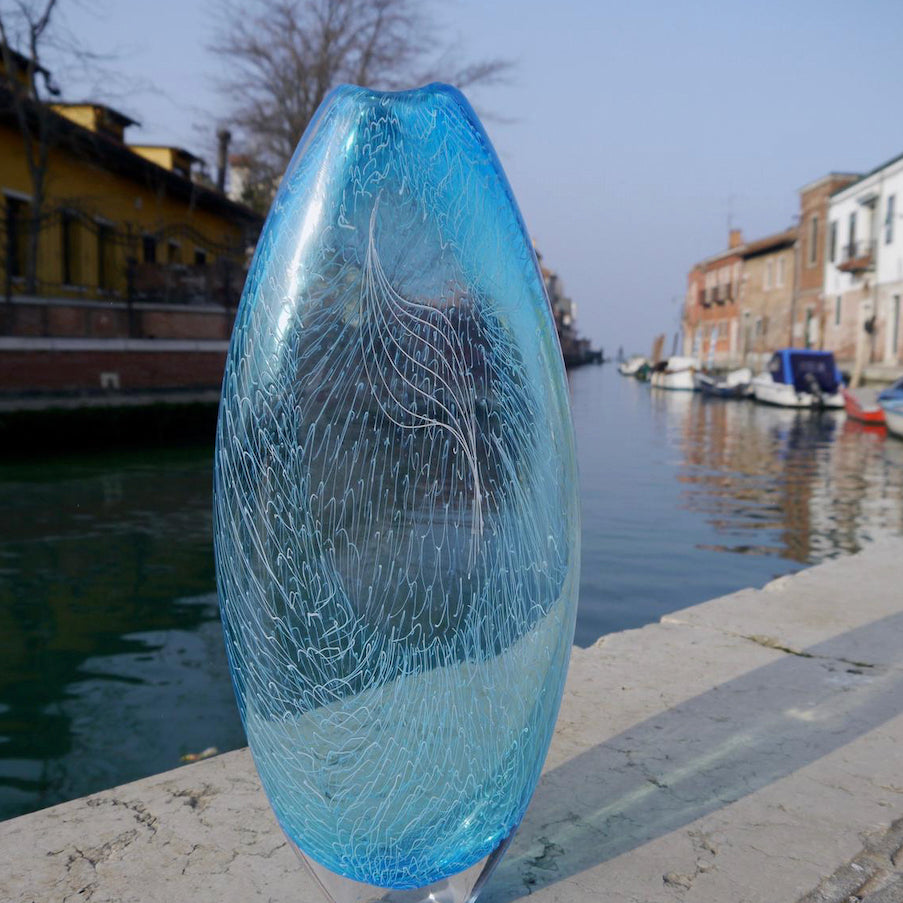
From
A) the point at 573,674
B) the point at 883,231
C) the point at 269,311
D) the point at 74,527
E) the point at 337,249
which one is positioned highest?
the point at 883,231

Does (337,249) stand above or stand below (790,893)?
above

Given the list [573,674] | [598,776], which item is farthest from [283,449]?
[573,674]

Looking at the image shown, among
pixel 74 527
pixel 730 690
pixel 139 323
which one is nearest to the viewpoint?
pixel 730 690

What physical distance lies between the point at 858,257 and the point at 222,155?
2178cm

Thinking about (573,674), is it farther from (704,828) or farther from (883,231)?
(883,231)

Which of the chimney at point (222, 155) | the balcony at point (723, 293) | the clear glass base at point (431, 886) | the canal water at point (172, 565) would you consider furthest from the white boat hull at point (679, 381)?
the clear glass base at point (431, 886)

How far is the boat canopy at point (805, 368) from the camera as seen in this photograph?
2708cm

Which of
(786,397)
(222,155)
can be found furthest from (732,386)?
(222,155)

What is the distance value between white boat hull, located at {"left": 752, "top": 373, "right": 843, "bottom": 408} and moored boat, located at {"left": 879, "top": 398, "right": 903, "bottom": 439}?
7.45 metres

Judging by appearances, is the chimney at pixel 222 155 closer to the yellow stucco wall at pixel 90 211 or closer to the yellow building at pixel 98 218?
the yellow building at pixel 98 218

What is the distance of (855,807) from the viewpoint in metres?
2.31

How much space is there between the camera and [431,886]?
1.96 m

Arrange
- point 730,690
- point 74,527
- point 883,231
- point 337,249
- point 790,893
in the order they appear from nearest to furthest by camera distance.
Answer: point 337,249 → point 790,893 → point 730,690 → point 74,527 → point 883,231

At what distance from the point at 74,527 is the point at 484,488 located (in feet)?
25.0
